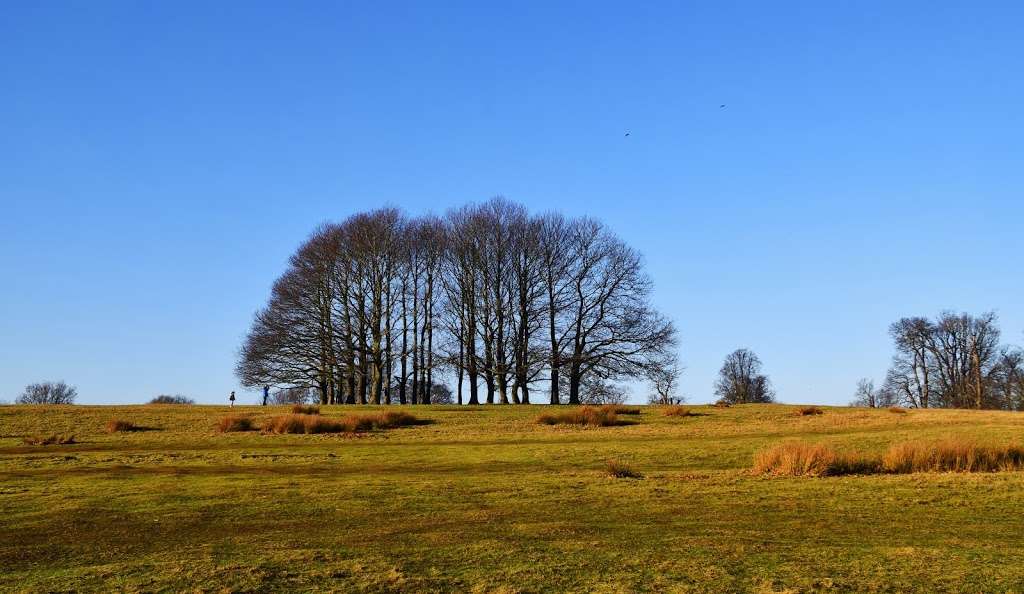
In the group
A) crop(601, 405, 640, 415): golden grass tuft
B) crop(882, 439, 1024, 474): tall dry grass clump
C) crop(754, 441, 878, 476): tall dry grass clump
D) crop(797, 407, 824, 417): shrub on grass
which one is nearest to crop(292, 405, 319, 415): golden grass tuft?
crop(601, 405, 640, 415): golden grass tuft

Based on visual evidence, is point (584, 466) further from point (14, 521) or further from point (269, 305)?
point (269, 305)

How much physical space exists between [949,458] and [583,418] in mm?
18089

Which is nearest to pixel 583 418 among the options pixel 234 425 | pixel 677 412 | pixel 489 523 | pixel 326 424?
pixel 677 412

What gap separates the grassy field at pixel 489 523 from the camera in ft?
29.9

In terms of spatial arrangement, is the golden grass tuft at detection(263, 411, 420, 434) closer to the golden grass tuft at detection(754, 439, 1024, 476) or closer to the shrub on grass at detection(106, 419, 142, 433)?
the shrub on grass at detection(106, 419, 142, 433)

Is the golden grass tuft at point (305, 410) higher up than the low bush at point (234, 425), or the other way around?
the golden grass tuft at point (305, 410)

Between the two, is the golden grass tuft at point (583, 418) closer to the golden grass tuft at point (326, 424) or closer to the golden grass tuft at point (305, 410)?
the golden grass tuft at point (326, 424)

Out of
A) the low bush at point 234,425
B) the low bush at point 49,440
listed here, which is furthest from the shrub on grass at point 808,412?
the low bush at point 49,440

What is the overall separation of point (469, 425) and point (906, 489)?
22579 millimetres

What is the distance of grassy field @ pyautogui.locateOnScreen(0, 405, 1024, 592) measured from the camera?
9.12 metres

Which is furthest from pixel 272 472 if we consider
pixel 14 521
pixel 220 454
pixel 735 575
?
pixel 735 575

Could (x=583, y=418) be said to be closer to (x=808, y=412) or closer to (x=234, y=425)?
(x=808, y=412)

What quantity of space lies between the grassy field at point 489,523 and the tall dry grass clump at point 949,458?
4.38 ft

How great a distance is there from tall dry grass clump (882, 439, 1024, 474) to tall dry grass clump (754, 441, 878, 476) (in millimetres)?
565
